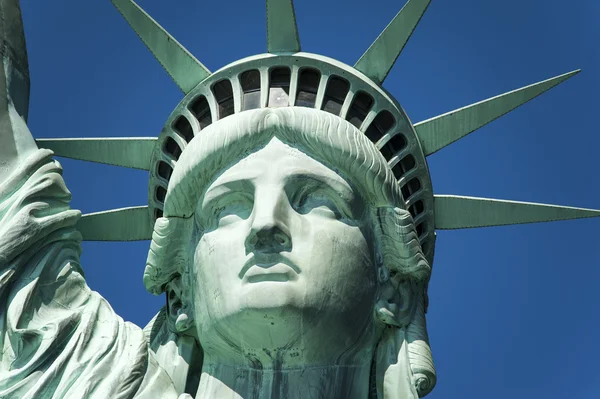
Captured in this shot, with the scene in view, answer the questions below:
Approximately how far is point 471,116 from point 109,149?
407 centimetres

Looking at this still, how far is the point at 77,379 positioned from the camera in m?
18.2

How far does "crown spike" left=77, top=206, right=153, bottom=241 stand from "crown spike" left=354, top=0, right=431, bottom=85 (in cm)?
299

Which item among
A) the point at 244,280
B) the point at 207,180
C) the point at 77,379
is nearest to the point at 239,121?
the point at 207,180

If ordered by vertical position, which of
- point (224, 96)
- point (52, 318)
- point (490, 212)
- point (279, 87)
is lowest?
point (52, 318)

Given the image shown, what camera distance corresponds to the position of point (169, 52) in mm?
21078

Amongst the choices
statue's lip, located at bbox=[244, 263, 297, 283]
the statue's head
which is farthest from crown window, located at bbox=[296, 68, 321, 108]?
statue's lip, located at bbox=[244, 263, 297, 283]

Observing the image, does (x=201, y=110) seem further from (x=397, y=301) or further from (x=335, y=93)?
(x=397, y=301)

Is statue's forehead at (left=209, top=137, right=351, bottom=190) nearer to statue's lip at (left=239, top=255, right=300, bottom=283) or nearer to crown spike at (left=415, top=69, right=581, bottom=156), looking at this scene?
statue's lip at (left=239, top=255, right=300, bottom=283)

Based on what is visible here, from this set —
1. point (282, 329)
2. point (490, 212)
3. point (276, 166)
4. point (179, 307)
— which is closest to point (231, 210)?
point (276, 166)

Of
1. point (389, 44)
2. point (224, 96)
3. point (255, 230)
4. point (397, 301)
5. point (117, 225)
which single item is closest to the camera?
point (255, 230)

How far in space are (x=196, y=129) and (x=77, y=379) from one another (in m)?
3.59

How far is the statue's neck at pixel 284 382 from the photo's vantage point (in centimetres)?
1867

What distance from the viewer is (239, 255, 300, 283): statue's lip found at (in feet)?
60.6

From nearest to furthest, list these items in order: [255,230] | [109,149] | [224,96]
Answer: [255,230], [224,96], [109,149]
